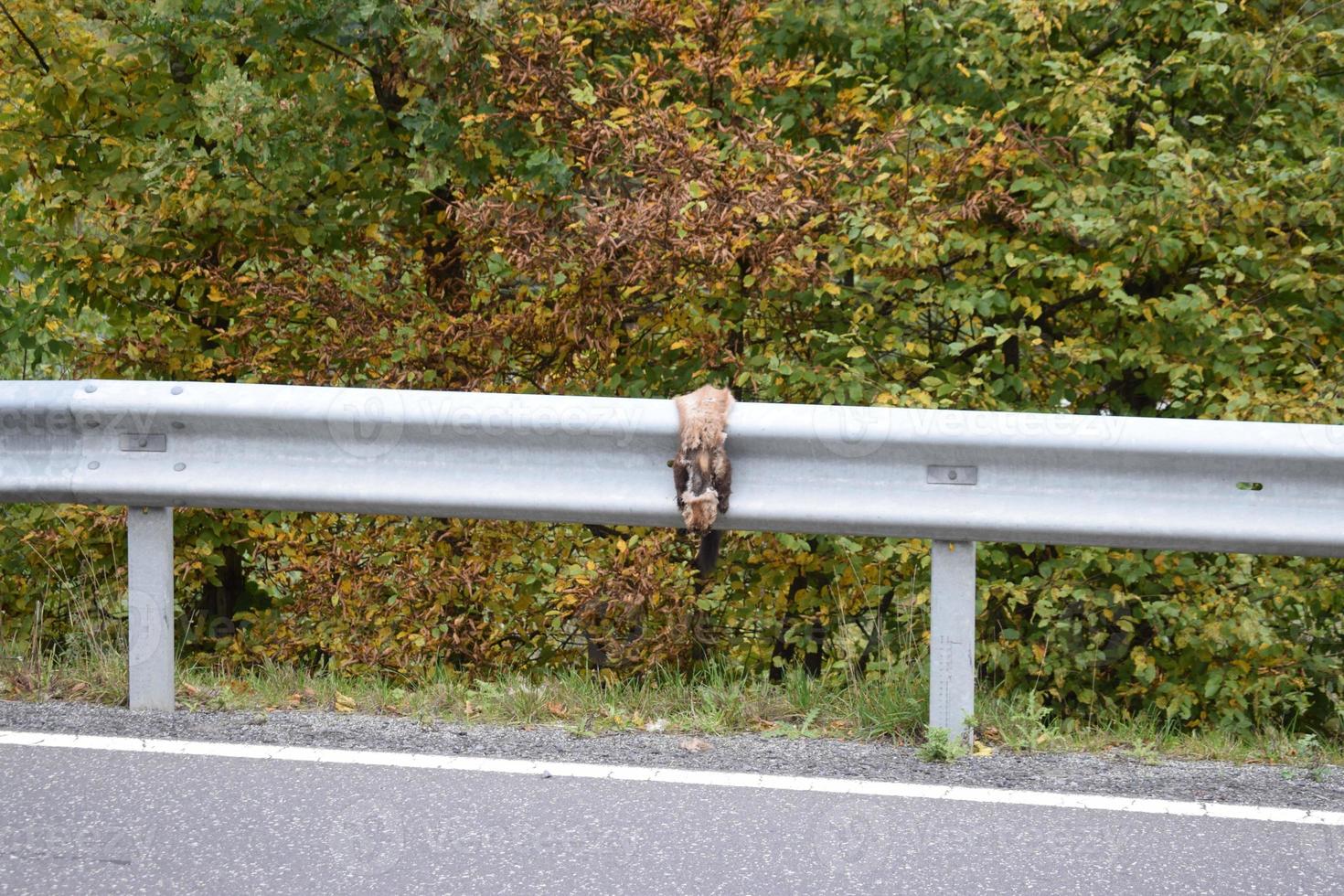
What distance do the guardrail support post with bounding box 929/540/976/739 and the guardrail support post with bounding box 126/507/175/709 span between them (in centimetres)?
232

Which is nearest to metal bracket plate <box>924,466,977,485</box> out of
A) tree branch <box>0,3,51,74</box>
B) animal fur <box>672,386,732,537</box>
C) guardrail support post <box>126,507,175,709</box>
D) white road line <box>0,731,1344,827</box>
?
animal fur <box>672,386,732,537</box>

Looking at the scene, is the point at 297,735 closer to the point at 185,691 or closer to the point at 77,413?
the point at 185,691

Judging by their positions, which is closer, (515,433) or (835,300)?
(515,433)

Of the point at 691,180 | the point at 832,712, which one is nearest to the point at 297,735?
the point at 832,712

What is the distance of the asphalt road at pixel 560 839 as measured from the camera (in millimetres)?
2984

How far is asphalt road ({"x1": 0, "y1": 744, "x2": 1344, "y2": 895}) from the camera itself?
9.79 feet

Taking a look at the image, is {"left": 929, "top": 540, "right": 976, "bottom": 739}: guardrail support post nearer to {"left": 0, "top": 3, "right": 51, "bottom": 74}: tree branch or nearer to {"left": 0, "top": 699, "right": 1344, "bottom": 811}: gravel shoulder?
{"left": 0, "top": 699, "right": 1344, "bottom": 811}: gravel shoulder

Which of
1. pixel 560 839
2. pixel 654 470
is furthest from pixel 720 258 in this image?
pixel 560 839

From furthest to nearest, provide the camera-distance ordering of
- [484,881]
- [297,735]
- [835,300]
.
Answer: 1. [835,300]
2. [297,735]
3. [484,881]

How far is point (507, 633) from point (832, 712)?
2402 mm

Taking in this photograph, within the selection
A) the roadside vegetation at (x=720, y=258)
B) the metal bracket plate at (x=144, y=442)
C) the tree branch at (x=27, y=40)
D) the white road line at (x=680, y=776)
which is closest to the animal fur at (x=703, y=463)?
the white road line at (x=680, y=776)

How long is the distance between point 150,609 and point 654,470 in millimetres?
1611

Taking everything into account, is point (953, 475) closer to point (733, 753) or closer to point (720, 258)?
point (733, 753)

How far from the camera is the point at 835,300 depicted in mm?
6289
